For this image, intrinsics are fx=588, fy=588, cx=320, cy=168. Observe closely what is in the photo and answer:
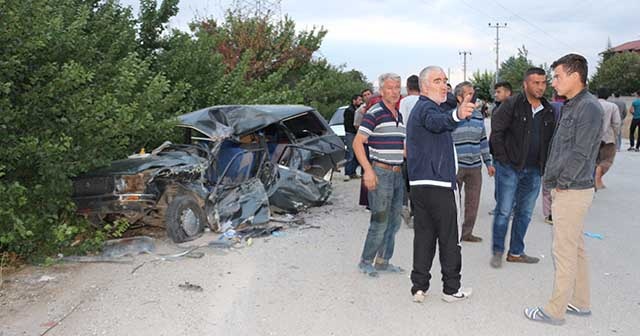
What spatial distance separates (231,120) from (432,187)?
→ 428cm

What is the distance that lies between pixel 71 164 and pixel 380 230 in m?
3.19

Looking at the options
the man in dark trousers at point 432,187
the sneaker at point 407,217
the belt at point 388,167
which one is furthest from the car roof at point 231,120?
the man in dark trousers at point 432,187

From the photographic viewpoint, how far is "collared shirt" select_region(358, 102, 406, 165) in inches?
211

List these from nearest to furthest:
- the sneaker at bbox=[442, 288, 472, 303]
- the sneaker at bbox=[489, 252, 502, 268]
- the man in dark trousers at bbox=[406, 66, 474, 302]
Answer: the man in dark trousers at bbox=[406, 66, 474, 302], the sneaker at bbox=[442, 288, 472, 303], the sneaker at bbox=[489, 252, 502, 268]

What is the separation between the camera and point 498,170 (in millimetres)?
6031

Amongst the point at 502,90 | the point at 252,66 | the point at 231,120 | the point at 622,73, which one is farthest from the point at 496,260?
the point at 622,73

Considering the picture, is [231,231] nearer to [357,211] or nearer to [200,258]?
[200,258]

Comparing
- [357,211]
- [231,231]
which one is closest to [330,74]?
[357,211]

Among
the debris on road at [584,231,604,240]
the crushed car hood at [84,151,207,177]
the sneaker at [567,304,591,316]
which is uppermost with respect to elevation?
the crushed car hood at [84,151,207,177]

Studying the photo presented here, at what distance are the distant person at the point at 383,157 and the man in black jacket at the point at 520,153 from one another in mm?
1144

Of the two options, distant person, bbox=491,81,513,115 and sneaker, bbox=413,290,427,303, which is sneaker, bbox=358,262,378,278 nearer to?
sneaker, bbox=413,290,427,303

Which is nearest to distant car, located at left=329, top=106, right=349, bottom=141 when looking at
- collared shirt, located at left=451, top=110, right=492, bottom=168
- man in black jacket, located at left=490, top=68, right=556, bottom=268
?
collared shirt, located at left=451, top=110, right=492, bottom=168

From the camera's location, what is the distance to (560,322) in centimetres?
437

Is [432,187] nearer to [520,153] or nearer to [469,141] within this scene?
[520,153]
